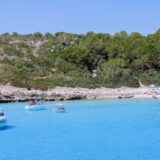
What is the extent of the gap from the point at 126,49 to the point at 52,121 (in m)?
32.6

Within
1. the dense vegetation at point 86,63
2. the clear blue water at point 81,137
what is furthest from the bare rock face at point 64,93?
the clear blue water at point 81,137

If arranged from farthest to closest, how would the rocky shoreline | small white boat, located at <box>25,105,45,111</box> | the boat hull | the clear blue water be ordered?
the rocky shoreline → small white boat, located at <box>25,105,45,111</box> → the boat hull → the clear blue water

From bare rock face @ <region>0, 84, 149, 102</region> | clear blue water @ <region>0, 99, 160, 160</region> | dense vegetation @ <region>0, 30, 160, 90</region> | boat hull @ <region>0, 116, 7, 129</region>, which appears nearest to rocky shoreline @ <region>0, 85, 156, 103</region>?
bare rock face @ <region>0, 84, 149, 102</region>

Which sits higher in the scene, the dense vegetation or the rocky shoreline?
the dense vegetation

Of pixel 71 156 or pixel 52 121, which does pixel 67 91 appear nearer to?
pixel 52 121

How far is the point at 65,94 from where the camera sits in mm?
36625

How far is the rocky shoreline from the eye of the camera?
33.8m

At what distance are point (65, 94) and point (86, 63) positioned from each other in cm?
1682

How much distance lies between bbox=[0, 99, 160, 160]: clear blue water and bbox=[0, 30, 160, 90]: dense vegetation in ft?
56.8

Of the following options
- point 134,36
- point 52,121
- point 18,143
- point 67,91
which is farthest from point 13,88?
point 134,36

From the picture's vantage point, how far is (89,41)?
54.9 m

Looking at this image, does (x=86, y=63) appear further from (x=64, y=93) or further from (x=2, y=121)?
(x=2, y=121)

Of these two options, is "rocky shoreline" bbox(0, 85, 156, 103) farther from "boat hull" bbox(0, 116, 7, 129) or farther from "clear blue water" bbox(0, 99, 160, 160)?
"boat hull" bbox(0, 116, 7, 129)

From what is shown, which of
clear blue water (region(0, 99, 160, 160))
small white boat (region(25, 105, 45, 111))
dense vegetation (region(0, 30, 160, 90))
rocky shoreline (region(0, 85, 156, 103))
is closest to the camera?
clear blue water (region(0, 99, 160, 160))
